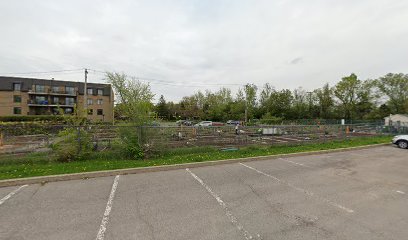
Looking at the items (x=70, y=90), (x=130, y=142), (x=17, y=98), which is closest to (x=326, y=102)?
(x=130, y=142)

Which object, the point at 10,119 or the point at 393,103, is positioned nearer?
the point at 10,119

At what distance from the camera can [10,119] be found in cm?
3975

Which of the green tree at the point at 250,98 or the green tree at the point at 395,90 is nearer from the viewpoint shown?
the green tree at the point at 395,90

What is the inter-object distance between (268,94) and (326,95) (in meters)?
15.0

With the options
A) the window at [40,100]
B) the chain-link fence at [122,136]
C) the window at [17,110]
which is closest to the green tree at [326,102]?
the chain-link fence at [122,136]

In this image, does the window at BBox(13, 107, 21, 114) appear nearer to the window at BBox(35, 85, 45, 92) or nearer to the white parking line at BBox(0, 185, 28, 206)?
the window at BBox(35, 85, 45, 92)

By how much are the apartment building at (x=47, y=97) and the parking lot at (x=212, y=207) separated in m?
43.4

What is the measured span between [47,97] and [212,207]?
58.5 m

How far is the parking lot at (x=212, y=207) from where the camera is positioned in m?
3.68

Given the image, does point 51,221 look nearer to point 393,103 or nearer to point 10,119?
point 10,119

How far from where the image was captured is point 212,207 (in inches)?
186

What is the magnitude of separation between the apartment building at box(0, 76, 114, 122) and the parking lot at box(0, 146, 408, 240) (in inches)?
1708

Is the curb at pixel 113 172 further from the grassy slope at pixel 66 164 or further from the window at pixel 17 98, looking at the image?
the window at pixel 17 98

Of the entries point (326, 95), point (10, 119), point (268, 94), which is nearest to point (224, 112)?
point (268, 94)
